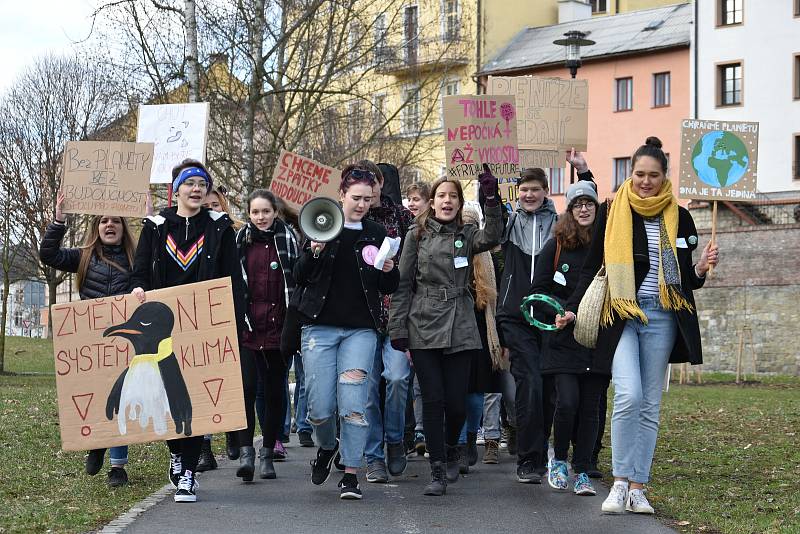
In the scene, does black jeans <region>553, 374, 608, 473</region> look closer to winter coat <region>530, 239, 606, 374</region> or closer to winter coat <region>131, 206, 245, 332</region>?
winter coat <region>530, 239, 606, 374</region>

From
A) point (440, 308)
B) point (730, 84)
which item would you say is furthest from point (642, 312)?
point (730, 84)

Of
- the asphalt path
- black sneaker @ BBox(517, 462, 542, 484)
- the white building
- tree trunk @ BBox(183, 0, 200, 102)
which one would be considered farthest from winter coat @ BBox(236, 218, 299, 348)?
the white building

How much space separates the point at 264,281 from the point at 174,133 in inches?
152

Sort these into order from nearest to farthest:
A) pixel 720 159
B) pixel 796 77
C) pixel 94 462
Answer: pixel 94 462
pixel 720 159
pixel 796 77

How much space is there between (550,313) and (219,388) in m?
2.36

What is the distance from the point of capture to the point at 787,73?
51.5 m

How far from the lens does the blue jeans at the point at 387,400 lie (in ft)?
33.3

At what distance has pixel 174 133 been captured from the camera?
1407 cm

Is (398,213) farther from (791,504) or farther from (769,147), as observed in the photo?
(769,147)

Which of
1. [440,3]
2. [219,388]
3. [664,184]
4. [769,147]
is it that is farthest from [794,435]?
[769,147]

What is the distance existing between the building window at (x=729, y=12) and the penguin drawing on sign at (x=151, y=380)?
4714cm

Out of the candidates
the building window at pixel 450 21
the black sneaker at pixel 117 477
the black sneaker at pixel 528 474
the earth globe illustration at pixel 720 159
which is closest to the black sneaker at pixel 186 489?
the black sneaker at pixel 117 477

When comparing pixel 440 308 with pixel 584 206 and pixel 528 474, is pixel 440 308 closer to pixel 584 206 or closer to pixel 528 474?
pixel 584 206

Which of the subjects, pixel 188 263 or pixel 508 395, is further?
pixel 508 395
